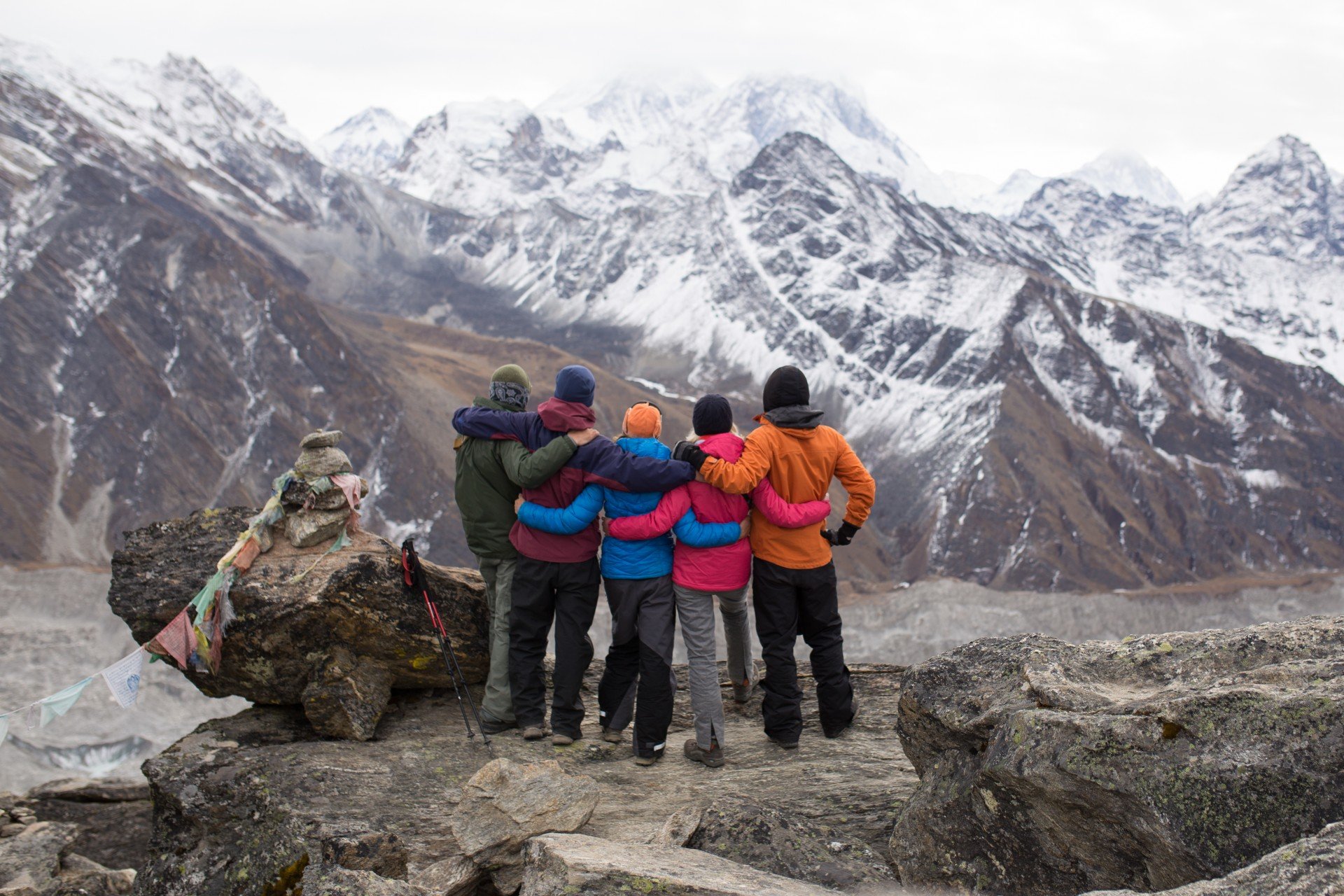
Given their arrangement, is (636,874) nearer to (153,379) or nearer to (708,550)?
(708,550)

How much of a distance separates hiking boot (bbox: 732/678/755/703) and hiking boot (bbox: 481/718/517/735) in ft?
8.14

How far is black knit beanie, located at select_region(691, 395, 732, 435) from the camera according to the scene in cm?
827

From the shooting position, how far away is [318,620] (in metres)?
8.94

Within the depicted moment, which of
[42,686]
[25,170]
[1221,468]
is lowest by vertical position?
[42,686]

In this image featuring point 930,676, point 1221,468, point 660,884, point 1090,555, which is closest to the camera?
point 660,884

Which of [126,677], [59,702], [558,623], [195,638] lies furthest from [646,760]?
[59,702]

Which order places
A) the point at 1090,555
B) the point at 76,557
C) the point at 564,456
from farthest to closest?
the point at 1090,555 < the point at 76,557 < the point at 564,456

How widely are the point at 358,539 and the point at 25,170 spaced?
14179 cm

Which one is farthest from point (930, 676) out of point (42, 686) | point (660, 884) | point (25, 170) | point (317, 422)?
point (25, 170)

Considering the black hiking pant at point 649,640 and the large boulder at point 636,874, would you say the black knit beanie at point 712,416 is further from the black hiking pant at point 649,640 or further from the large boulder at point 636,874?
the large boulder at point 636,874

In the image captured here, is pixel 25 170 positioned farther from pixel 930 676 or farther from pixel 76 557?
pixel 930 676

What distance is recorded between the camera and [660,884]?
5121 millimetres

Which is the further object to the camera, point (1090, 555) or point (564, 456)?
point (1090, 555)

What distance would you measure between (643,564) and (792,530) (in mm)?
1279
